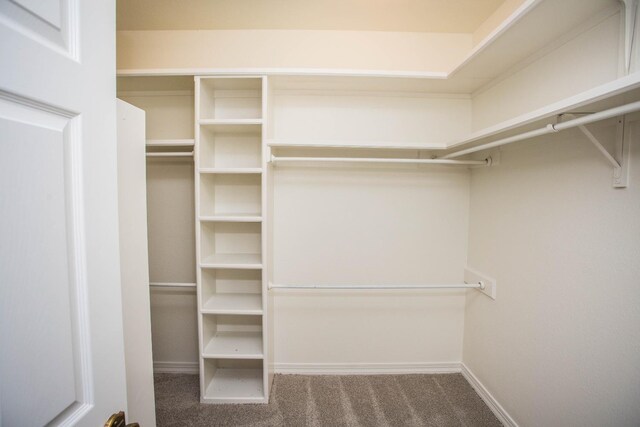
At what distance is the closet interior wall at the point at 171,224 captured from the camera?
78.2 inches

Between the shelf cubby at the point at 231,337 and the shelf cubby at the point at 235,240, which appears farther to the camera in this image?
the shelf cubby at the point at 235,240

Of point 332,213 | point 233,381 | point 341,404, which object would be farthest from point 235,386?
point 332,213

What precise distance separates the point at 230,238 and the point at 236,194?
349 millimetres

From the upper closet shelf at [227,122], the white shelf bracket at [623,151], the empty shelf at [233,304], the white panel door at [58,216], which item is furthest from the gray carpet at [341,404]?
the upper closet shelf at [227,122]

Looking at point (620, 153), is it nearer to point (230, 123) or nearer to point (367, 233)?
point (367, 233)

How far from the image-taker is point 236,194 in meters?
1.99

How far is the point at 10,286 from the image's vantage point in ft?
1.40

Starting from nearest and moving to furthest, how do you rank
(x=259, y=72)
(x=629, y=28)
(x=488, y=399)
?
(x=629, y=28), (x=259, y=72), (x=488, y=399)

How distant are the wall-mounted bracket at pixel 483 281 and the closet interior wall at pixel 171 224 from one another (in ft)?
7.04

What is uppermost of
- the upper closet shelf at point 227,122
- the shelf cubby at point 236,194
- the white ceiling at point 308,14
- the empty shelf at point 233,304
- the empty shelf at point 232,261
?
the white ceiling at point 308,14

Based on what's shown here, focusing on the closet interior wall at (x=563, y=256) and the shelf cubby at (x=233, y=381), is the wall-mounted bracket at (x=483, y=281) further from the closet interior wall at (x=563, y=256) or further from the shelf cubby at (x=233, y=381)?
the shelf cubby at (x=233, y=381)

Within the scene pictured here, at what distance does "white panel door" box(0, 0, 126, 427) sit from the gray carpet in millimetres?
1324

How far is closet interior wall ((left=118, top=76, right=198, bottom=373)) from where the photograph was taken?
1987 mm

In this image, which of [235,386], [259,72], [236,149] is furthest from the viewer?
[236,149]
